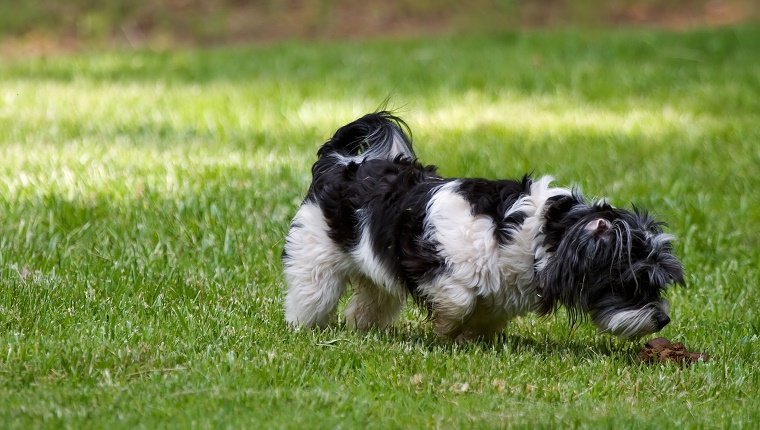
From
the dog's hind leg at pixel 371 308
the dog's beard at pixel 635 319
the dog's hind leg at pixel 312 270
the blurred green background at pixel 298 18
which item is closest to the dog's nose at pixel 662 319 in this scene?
the dog's beard at pixel 635 319

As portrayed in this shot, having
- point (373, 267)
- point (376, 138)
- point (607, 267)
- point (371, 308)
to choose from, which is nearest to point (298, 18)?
point (376, 138)

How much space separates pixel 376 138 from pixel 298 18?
587 inches

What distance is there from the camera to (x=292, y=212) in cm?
802

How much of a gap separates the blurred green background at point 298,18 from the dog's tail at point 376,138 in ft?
43.0

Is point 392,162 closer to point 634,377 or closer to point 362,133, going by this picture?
point 362,133

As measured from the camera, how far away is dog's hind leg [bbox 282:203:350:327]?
5855 millimetres

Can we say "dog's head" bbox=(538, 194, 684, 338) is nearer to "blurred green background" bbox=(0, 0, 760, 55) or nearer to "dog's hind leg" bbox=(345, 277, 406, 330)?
"dog's hind leg" bbox=(345, 277, 406, 330)

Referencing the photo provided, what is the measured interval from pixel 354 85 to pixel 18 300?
7.60 meters

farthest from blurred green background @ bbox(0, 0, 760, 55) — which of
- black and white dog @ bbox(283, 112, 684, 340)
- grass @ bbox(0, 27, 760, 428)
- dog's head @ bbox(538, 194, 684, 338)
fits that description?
dog's head @ bbox(538, 194, 684, 338)

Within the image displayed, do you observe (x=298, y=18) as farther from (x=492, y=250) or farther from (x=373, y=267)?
(x=492, y=250)

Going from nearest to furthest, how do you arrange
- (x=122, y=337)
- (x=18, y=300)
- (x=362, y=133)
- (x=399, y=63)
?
(x=122, y=337) → (x=18, y=300) → (x=362, y=133) → (x=399, y=63)

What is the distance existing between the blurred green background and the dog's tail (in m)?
13.1

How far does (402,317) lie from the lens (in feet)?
21.5

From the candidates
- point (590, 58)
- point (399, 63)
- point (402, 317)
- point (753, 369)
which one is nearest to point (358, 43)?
point (399, 63)
